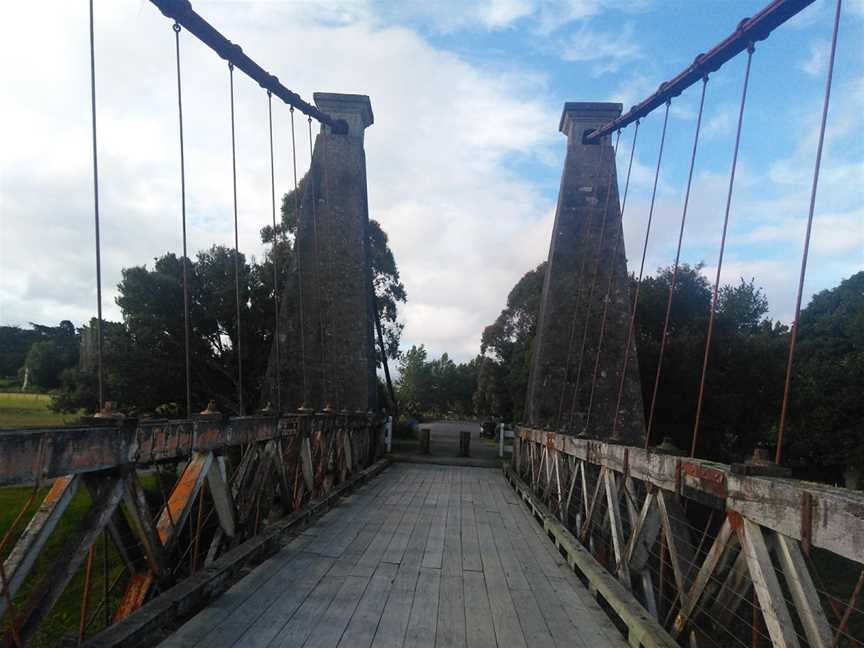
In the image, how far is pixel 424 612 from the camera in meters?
2.90

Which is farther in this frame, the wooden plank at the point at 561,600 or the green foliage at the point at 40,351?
the green foliage at the point at 40,351

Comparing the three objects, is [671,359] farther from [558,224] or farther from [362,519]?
[362,519]

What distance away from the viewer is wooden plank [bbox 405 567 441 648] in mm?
2568

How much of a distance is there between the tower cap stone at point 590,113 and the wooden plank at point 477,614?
9.57m

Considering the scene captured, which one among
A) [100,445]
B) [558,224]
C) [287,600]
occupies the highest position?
[558,224]

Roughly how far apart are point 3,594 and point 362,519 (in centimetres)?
373

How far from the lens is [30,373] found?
19.8 m

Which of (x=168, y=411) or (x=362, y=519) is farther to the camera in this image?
(x=168, y=411)

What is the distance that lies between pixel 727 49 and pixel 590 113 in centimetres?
660

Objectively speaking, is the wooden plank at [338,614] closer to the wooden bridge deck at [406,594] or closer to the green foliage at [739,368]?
the wooden bridge deck at [406,594]

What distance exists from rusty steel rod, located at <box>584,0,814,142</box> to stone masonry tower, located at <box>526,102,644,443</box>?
3254 mm

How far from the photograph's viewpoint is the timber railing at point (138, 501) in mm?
1718

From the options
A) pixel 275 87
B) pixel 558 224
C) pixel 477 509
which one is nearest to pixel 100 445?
pixel 477 509

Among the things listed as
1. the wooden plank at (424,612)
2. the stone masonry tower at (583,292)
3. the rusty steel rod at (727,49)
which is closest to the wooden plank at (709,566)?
the wooden plank at (424,612)
